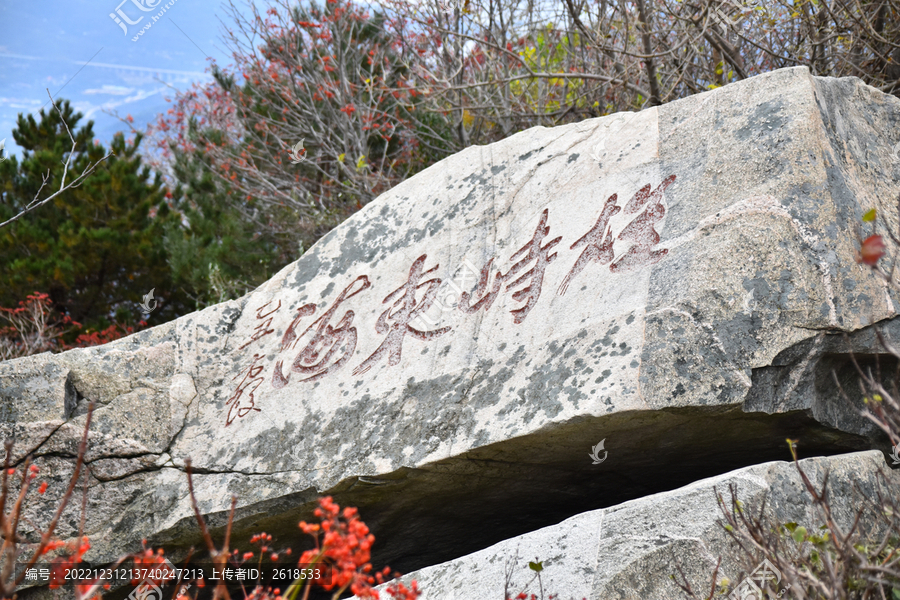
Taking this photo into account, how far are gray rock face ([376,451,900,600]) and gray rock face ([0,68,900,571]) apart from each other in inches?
12.3

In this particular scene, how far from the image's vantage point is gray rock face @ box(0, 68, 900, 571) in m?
2.43

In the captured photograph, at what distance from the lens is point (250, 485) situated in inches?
119
